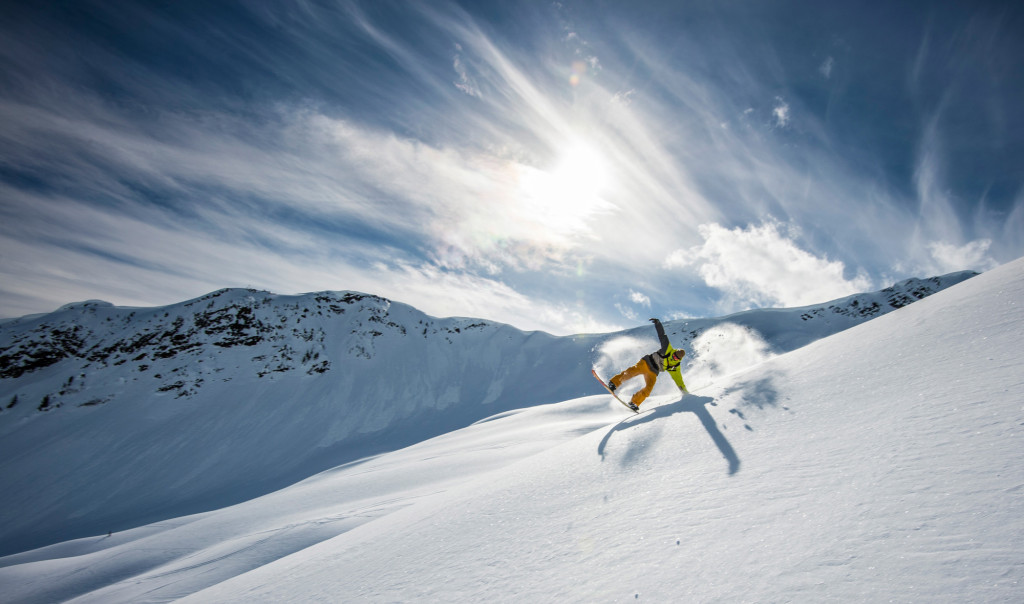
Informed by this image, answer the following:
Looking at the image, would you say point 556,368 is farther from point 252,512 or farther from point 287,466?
point 252,512

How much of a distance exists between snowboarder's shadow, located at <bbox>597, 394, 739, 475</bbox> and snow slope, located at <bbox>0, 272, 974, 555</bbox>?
24771 millimetres

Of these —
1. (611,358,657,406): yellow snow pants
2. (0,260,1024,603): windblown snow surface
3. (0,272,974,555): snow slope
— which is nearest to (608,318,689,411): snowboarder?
(611,358,657,406): yellow snow pants

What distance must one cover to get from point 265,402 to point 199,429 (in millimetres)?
4677

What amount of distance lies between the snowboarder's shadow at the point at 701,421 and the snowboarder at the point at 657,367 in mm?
1386

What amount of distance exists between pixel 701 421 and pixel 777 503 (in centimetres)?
184

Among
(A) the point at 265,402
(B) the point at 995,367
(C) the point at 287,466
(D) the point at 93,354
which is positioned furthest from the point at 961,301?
(D) the point at 93,354

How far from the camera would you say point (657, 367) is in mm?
6973

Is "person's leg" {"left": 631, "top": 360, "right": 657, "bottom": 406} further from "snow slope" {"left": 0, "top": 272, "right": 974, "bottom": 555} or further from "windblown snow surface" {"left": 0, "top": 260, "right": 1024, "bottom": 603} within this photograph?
"snow slope" {"left": 0, "top": 272, "right": 974, "bottom": 555}

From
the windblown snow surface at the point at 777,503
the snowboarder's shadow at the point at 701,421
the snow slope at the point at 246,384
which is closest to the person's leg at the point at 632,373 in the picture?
the snowboarder's shadow at the point at 701,421

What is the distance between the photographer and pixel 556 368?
A: 36656 mm

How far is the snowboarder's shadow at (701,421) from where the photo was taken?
275 centimetres

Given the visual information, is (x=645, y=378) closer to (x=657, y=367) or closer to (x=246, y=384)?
(x=657, y=367)

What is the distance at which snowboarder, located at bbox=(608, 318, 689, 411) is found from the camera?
21.1 ft

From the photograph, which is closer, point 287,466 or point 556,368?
point 287,466
